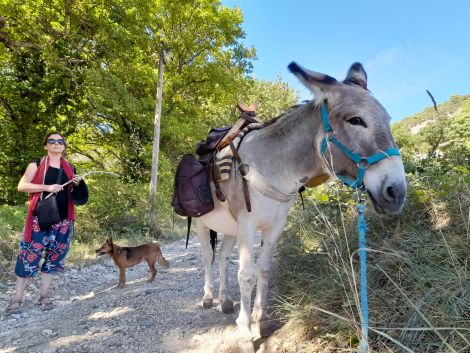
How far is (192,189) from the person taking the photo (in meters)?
3.08

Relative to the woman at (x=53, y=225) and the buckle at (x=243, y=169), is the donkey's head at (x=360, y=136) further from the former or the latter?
the woman at (x=53, y=225)

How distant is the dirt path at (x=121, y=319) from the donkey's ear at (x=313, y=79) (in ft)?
7.44

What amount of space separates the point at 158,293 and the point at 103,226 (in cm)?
599

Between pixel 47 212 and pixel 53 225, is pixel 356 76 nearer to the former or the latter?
pixel 47 212

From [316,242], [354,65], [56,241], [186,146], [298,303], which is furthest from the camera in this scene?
[186,146]

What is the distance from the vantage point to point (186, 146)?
580 inches

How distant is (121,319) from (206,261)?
115 centimetres

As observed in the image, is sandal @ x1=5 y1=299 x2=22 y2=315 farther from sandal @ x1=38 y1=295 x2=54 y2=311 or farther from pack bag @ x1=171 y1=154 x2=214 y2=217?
pack bag @ x1=171 y1=154 x2=214 y2=217

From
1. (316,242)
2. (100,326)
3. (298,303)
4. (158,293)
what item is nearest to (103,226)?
(158,293)

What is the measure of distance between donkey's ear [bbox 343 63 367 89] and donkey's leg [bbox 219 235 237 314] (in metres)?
2.28

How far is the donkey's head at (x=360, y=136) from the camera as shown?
1717 millimetres

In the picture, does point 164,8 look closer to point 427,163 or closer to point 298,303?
point 427,163

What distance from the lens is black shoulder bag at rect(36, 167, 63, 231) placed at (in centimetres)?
394

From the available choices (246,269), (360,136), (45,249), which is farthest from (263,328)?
(45,249)
